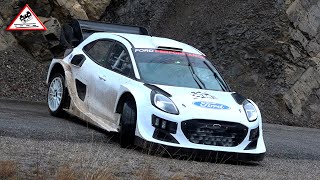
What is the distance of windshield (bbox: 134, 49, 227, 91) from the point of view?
33.3 ft

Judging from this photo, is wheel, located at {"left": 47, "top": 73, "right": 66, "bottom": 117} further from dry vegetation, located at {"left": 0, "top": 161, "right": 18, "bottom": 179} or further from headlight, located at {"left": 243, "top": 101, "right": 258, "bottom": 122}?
dry vegetation, located at {"left": 0, "top": 161, "right": 18, "bottom": 179}

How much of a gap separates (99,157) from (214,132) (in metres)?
1.91

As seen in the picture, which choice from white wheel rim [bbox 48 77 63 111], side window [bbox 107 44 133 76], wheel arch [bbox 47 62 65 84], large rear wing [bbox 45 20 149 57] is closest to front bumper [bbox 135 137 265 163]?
side window [bbox 107 44 133 76]

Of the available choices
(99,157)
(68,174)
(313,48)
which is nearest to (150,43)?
(99,157)

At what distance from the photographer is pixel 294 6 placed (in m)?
19.8

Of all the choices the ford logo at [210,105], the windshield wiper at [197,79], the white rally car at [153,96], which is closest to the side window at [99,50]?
the white rally car at [153,96]

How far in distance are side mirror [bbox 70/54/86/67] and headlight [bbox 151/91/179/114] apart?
2583mm

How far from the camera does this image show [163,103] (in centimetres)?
913

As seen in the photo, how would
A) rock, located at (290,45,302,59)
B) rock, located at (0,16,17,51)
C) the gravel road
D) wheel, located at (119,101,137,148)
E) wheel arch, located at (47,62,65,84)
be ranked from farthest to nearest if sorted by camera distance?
rock, located at (290,45,302,59) < rock, located at (0,16,17,51) < wheel arch, located at (47,62,65,84) < wheel, located at (119,101,137,148) < the gravel road

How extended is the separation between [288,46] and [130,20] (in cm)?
Answer: 496

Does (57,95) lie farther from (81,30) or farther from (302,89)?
(302,89)

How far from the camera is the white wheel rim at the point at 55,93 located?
11852 mm

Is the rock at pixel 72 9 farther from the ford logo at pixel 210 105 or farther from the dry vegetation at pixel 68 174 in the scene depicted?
the dry vegetation at pixel 68 174

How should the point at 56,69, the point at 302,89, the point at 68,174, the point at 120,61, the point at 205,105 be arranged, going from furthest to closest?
the point at 302,89, the point at 56,69, the point at 120,61, the point at 205,105, the point at 68,174
